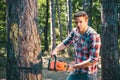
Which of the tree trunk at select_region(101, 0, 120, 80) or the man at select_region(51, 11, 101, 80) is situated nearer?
the man at select_region(51, 11, 101, 80)

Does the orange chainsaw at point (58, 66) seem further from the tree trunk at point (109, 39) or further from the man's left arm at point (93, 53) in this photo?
the tree trunk at point (109, 39)

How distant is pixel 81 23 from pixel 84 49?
527mm

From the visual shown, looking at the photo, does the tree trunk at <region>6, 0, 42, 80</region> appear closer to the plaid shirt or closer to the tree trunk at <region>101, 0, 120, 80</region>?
the plaid shirt

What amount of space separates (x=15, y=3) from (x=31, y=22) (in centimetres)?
49

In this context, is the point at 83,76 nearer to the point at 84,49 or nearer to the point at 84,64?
the point at 84,64

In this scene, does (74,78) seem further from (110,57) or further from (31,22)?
(110,57)

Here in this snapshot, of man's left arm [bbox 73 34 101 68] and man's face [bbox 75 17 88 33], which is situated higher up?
man's face [bbox 75 17 88 33]

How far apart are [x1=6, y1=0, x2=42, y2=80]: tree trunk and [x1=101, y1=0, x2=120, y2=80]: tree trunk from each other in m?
4.55

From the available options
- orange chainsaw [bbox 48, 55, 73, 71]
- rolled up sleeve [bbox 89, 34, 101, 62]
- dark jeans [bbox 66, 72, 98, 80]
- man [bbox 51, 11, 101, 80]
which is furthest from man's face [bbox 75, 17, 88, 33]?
dark jeans [bbox 66, 72, 98, 80]

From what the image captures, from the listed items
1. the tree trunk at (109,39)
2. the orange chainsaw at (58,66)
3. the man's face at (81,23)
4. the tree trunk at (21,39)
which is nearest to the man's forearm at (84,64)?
the orange chainsaw at (58,66)

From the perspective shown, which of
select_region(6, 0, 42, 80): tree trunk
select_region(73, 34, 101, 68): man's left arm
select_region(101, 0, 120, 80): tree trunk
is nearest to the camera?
select_region(73, 34, 101, 68): man's left arm

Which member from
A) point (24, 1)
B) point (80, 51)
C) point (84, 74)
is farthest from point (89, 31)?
point (24, 1)

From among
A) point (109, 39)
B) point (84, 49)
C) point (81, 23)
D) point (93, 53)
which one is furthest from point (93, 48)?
point (109, 39)

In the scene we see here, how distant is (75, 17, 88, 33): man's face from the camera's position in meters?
6.11
